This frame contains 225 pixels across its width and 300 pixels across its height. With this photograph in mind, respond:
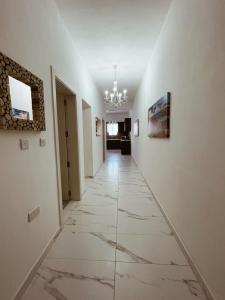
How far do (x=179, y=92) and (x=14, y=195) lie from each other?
1966 mm

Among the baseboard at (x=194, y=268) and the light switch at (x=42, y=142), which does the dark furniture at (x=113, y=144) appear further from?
the light switch at (x=42, y=142)

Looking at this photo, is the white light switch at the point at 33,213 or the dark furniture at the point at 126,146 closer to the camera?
the white light switch at the point at 33,213

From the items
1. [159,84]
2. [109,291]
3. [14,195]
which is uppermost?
[159,84]

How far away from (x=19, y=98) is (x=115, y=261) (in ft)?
6.01

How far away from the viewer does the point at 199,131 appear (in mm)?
1466

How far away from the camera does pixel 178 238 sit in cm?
201

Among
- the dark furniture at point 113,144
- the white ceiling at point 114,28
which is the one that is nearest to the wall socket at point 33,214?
the white ceiling at point 114,28

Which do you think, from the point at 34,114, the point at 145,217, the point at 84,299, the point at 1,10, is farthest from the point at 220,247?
the point at 1,10

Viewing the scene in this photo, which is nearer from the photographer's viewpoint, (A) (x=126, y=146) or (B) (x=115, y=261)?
Result: (B) (x=115, y=261)

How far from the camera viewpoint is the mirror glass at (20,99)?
4.41 ft

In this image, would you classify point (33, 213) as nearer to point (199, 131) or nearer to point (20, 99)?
point (20, 99)

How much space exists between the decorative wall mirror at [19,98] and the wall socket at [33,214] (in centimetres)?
79

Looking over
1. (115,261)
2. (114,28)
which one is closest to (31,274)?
(115,261)

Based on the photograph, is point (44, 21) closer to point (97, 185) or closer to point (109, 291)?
point (109, 291)
